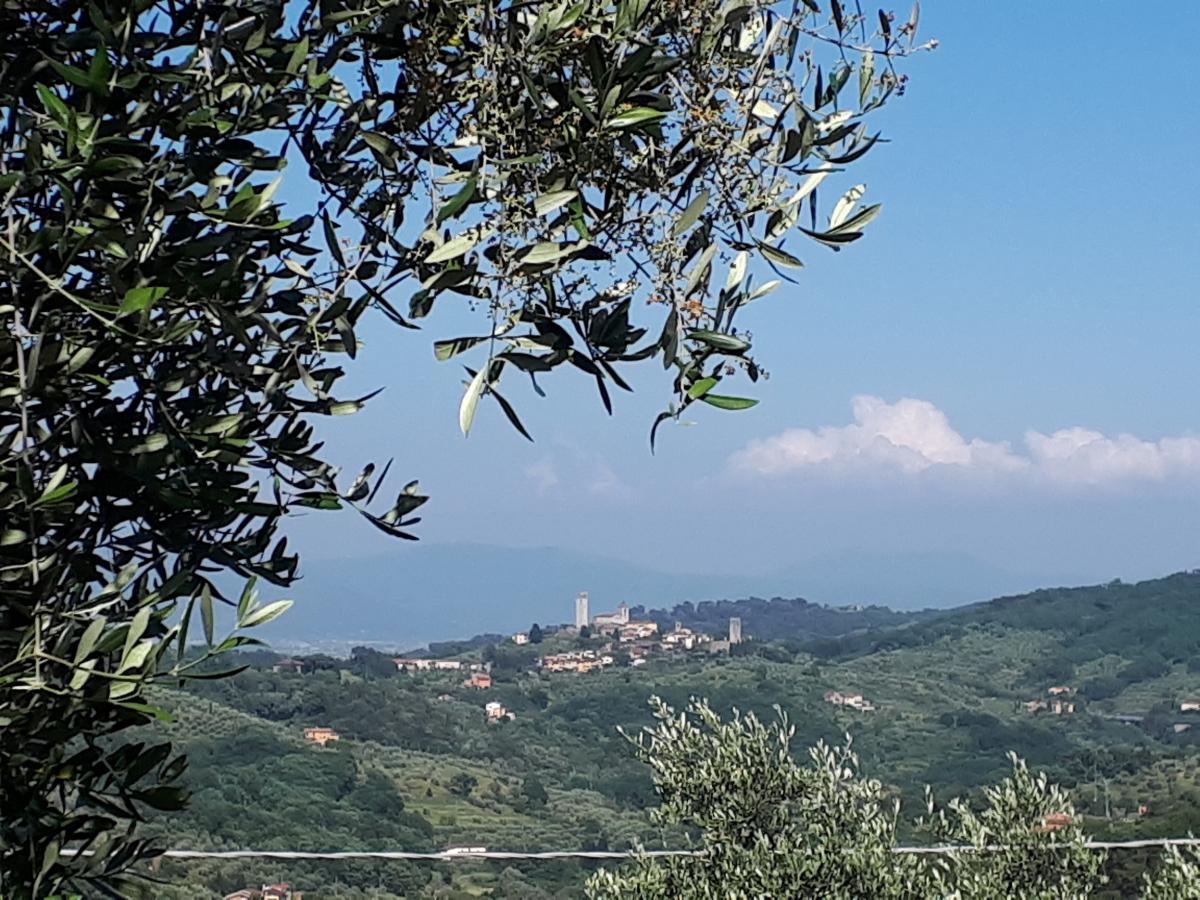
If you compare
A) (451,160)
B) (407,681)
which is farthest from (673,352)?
(407,681)

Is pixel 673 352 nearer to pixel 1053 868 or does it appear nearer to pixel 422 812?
pixel 1053 868

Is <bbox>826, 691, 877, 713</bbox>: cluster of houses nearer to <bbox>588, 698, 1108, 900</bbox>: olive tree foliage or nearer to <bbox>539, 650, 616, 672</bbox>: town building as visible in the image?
<bbox>539, 650, 616, 672</bbox>: town building

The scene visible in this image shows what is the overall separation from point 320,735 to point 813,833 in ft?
40.3

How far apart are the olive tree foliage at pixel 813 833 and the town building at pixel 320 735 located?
10.3 metres

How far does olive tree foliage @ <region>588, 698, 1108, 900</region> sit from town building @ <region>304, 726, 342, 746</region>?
10.3m

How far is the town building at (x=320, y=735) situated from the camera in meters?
18.8

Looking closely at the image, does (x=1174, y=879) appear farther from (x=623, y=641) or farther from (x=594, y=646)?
(x=623, y=641)

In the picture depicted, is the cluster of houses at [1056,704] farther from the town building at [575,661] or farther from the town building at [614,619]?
the town building at [614,619]

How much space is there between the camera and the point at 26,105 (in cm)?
160

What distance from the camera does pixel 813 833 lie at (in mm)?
8297

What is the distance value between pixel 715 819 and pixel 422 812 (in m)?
9.30

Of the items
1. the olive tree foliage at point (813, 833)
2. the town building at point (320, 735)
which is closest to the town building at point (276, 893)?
the olive tree foliage at point (813, 833)

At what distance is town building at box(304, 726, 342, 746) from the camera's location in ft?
61.6

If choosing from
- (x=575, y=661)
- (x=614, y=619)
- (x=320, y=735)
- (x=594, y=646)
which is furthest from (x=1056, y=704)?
(x=320, y=735)
